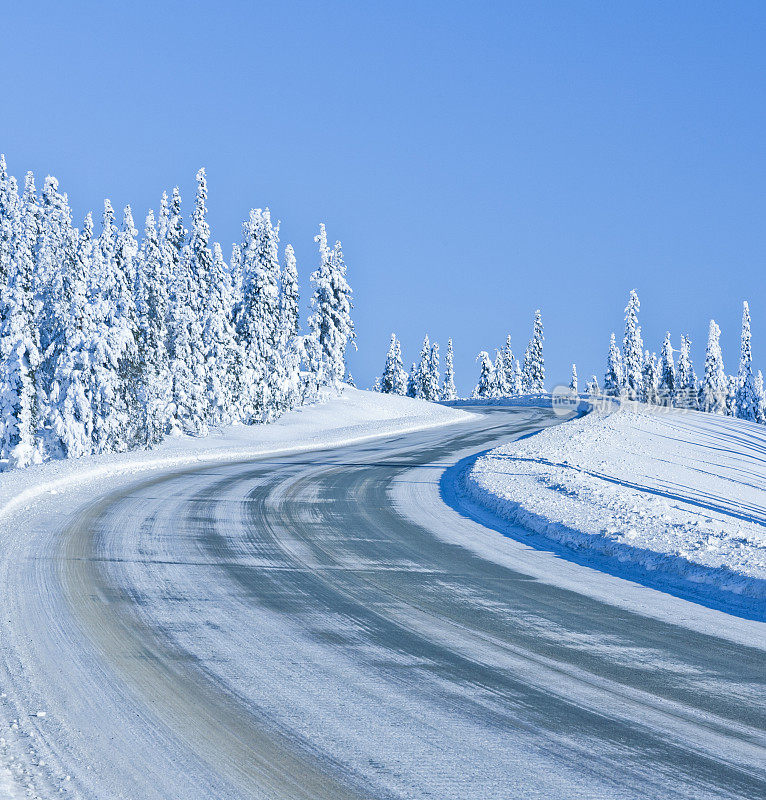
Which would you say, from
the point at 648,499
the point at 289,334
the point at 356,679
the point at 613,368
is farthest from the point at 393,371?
the point at 356,679

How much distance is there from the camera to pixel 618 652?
6027 mm

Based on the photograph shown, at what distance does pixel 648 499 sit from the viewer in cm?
1550

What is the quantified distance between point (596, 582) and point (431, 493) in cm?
833

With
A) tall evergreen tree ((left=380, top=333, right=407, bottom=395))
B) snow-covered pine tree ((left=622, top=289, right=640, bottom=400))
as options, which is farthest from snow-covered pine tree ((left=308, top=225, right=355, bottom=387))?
snow-covered pine tree ((left=622, top=289, right=640, bottom=400))

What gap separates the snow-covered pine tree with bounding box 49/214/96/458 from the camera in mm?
36094

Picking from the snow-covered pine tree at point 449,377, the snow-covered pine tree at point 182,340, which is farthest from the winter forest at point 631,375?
the snow-covered pine tree at point 182,340

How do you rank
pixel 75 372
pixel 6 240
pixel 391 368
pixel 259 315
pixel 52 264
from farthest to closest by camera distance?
pixel 391 368
pixel 259 315
pixel 6 240
pixel 52 264
pixel 75 372

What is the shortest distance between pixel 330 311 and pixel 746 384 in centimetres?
5074

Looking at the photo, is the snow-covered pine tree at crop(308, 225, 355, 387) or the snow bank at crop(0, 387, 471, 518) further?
the snow-covered pine tree at crop(308, 225, 355, 387)

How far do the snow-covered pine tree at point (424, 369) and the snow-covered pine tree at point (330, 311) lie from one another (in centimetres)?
4322

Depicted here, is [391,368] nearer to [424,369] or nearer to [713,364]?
[424,369]

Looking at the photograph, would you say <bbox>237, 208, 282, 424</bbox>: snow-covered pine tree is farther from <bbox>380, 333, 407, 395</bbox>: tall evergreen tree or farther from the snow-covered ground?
<bbox>380, 333, 407, 395</bbox>: tall evergreen tree

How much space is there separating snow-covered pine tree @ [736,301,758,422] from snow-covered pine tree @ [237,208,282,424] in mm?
55880

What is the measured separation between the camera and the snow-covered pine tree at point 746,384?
84.9 m
